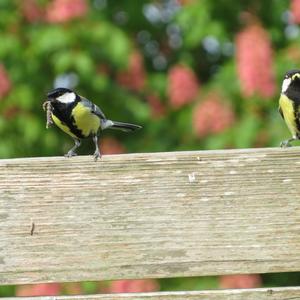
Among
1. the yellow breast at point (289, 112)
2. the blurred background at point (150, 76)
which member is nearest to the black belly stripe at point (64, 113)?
the yellow breast at point (289, 112)

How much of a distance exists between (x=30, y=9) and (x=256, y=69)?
1755 mm

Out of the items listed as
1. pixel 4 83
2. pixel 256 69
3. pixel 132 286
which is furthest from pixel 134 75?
pixel 132 286

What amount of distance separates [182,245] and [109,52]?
3.59m

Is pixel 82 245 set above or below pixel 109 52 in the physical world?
below

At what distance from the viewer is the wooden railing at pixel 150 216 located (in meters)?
2.50

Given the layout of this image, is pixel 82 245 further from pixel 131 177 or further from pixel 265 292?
pixel 265 292

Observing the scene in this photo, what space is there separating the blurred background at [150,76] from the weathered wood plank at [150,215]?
8.89ft

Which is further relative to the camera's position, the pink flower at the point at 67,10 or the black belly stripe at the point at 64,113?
the pink flower at the point at 67,10

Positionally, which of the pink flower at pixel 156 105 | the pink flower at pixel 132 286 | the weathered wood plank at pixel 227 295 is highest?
the pink flower at pixel 156 105

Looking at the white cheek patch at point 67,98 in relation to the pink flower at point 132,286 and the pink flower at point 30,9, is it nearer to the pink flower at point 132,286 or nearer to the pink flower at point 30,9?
the pink flower at point 132,286

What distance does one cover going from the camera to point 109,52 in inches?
235

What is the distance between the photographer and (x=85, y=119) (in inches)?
152

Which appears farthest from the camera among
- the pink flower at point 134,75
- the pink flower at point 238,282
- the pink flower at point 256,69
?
the pink flower at point 134,75

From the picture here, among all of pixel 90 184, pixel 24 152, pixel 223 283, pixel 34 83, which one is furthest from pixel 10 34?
pixel 90 184
